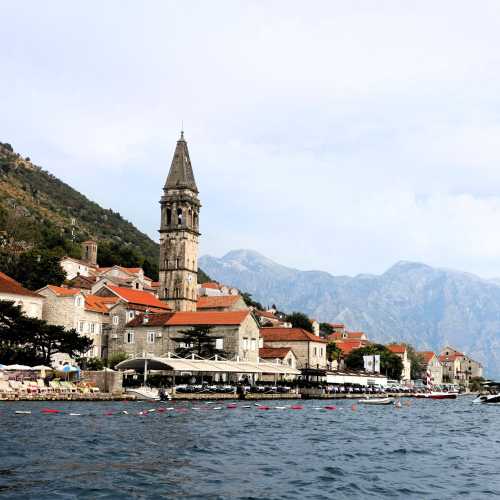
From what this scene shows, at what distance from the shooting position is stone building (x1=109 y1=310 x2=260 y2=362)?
301 feet

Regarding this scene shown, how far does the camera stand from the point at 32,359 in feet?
228

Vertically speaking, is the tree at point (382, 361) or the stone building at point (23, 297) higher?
the stone building at point (23, 297)

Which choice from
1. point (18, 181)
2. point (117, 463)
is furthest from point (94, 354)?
point (18, 181)

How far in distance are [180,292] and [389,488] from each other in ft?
290

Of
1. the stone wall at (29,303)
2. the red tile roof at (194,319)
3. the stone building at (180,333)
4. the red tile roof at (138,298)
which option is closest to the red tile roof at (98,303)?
the red tile roof at (138,298)

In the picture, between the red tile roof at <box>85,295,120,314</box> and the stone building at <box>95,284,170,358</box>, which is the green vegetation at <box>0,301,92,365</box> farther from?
the stone building at <box>95,284,170,358</box>

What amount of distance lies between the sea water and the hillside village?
37.4 metres

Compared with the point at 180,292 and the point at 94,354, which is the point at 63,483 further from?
the point at 180,292

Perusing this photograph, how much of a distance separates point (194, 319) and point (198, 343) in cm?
614

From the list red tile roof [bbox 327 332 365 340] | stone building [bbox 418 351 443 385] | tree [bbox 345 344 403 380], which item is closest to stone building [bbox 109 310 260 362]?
tree [bbox 345 344 403 380]

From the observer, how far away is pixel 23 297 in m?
83.4

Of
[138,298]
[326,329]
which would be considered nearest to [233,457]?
[138,298]

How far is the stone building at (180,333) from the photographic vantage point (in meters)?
91.9

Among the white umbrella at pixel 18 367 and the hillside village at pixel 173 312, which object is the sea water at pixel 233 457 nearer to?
the white umbrella at pixel 18 367
